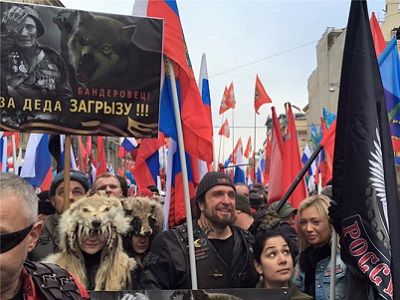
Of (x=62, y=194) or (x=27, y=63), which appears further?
(x=62, y=194)

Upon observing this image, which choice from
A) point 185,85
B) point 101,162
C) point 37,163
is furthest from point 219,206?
point 101,162

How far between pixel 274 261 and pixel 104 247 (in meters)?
1.06

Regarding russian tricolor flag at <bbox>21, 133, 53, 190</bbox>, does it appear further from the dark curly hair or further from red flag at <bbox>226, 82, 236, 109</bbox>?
red flag at <bbox>226, 82, 236, 109</bbox>

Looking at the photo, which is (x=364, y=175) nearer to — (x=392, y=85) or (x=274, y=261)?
(x=274, y=261)

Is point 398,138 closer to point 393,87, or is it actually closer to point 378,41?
point 393,87

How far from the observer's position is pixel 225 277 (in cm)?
376

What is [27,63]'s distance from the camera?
3.76 m

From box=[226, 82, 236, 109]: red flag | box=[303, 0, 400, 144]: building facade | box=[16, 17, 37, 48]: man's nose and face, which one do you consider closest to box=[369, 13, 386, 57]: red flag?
box=[16, 17, 37, 48]: man's nose and face

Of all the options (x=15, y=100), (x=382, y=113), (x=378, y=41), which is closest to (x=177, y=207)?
(x=15, y=100)

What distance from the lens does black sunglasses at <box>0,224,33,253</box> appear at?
5.41ft

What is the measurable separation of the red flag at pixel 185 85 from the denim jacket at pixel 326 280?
45.7 inches

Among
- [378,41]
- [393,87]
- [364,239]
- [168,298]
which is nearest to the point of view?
[168,298]

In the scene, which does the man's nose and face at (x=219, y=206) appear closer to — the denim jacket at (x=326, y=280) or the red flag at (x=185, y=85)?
the red flag at (x=185, y=85)

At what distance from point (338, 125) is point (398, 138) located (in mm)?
1744
